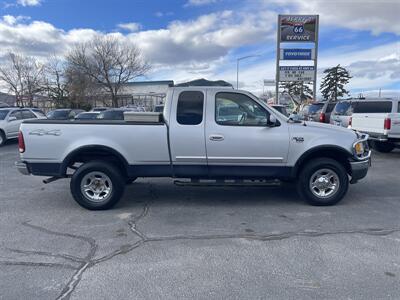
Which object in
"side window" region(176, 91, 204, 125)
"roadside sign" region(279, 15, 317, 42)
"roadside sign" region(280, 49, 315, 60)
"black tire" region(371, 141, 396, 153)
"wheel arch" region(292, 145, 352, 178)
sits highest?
"roadside sign" region(279, 15, 317, 42)

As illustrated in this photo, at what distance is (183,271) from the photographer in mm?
3396

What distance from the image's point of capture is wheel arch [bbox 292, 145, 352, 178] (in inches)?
210

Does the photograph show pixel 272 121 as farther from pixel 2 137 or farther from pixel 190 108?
pixel 2 137

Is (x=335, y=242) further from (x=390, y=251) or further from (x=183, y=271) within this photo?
(x=183, y=271)

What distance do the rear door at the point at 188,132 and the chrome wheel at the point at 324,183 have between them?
1.89 m

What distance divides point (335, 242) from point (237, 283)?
165cm

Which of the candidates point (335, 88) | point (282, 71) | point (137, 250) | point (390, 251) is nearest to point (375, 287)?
point (390, 251)

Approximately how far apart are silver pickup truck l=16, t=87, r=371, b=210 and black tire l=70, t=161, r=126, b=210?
0.02 meters

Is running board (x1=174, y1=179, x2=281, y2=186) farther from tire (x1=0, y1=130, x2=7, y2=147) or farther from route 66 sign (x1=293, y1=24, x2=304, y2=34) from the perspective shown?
route 66 sign (x1=293, y1=24, x2=304, y2=34)

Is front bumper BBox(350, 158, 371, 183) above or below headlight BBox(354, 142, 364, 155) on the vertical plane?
below

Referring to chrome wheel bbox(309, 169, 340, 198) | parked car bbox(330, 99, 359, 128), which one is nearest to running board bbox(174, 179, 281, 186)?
chrome wheel bbox(309, 169, 340, 198)

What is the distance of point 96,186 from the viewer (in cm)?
543

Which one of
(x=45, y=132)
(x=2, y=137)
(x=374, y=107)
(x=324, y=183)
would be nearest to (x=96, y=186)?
(x=45, y=132)

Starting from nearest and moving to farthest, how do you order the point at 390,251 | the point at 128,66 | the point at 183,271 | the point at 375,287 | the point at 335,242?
the point at 375,287
the point at 183,271
the point at 390,251
the point at 335,242
the point at 128,66
